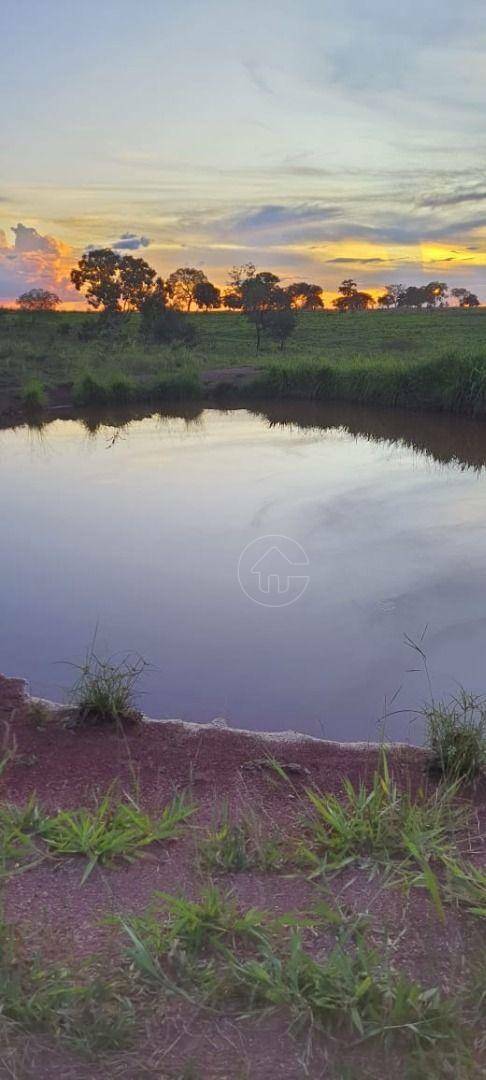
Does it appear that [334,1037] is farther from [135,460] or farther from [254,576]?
[135,460]

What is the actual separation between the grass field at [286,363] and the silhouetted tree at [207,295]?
72.3 feet

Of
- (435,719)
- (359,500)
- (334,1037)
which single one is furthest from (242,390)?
(334,1037)

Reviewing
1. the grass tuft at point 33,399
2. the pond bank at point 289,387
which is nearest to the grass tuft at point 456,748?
the pond bank at point 289,387

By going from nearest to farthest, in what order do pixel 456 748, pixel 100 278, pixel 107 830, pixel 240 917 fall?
pixel 240 917 → pixel 107 830 → pixel 456 748 → pixel 100 278

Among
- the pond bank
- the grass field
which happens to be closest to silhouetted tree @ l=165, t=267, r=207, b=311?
the grass field

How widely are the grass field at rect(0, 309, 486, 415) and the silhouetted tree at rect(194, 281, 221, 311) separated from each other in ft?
72.3

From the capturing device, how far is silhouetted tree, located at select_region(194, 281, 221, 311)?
6200 centimetres

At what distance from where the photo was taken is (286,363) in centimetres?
2097

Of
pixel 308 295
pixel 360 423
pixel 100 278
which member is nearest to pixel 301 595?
pixel 360 423

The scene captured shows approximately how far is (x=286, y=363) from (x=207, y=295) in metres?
43.9

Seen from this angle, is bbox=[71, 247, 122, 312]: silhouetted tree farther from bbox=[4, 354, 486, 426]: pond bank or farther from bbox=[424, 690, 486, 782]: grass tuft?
bbox=[424, 690, 486, 782]: grass tuft

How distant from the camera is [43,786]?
3641 millimetres

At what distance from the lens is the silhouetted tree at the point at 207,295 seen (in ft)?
203

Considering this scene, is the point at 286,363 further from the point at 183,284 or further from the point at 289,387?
the point at 183,284
